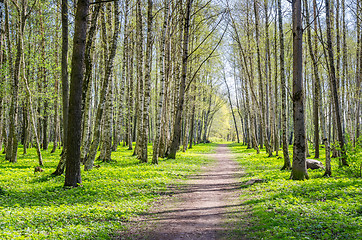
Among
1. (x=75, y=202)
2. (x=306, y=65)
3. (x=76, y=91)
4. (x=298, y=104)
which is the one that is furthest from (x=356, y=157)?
(x=306, y=65)

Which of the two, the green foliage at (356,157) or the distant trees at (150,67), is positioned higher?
the distant trees at (150,67)

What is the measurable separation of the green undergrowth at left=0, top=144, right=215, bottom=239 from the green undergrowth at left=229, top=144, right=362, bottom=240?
9.93ft

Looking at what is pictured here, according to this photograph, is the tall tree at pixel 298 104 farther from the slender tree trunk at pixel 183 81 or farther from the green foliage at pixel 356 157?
the slender tree trunk at pixel 183 81

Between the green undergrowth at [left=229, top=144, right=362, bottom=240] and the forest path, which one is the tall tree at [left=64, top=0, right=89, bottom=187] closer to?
the forest path

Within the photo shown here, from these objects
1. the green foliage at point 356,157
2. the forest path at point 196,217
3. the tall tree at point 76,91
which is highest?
the tall tree at point 76,91

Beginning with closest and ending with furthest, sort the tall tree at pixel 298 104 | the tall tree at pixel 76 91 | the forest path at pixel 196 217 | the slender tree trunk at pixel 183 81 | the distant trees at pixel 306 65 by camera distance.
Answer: the forest path at pixel 196 217
the tall tree at pixel 76 91
the tall tree at pixel 298 104
the distant trees at pixel 306 65
the slender tree trunk at pixel 183 81

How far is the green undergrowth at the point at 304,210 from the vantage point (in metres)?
4.74

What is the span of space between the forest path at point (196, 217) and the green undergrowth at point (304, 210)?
35 centimetres

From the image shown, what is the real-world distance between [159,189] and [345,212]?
224 inches

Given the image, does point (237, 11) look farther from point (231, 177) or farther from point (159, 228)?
point (159, 228)

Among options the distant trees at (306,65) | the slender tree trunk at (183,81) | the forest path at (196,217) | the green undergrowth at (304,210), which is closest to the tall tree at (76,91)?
the forest path at (196,217)

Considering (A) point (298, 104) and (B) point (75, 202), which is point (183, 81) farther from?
(B) point (75, 202)

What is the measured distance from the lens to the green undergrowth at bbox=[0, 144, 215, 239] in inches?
189

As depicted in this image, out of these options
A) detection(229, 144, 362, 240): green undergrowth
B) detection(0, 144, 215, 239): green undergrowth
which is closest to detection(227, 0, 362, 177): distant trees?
detection(229, 144, 362, 240): green undergrowth
